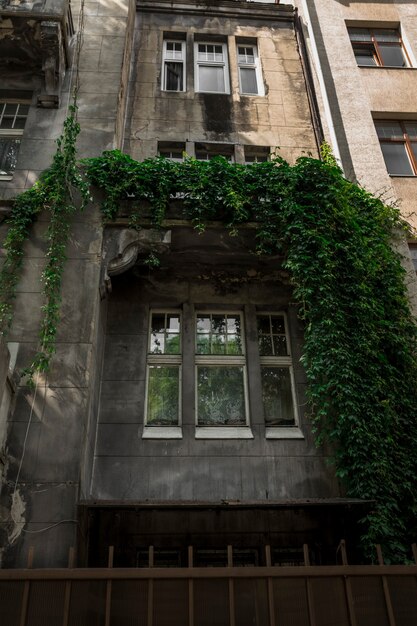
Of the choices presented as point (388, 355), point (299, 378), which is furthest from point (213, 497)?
point (388, 355)

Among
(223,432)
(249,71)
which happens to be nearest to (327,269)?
(223,432)

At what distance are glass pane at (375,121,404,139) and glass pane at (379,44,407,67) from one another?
2785 mm

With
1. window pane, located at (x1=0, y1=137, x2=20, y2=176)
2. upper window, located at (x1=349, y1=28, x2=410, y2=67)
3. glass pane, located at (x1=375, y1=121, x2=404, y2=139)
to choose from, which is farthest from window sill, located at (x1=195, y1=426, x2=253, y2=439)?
upper window, located at (x1=349, y1=28, x2=410, y2=67)

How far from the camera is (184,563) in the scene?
9219 mm

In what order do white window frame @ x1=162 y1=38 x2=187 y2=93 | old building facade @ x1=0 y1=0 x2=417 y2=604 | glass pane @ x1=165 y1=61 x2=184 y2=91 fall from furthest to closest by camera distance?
glass pane @ x1=165 y1=61 x2=184 y2=91
white window frame @ x1=162 y1=38 x2=187 y2=93
old building facade @ x1=0 y1=0 x2=417 y2=604

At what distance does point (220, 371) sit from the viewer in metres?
11.3

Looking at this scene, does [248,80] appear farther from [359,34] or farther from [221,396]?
[221,396]

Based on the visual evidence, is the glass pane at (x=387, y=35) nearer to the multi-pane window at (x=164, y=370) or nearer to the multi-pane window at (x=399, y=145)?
the multi-pane window at (x=399, y=145)

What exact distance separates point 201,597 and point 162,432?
4808 mm

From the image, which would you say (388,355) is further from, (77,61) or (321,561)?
(77,61)

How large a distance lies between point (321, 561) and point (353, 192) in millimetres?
8111

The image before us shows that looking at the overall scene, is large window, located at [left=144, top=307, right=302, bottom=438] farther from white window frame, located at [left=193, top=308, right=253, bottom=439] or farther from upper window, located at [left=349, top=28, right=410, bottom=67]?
upper window, located at [left=349, top=28, right=410, bottom=67]

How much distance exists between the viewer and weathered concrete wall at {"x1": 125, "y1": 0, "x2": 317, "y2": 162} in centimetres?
1478

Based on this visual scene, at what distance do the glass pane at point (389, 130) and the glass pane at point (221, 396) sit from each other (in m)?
8.87
